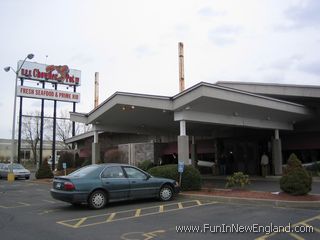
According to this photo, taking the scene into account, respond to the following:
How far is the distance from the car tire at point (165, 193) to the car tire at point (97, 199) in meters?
2.29

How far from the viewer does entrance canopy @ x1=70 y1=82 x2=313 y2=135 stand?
1917cm

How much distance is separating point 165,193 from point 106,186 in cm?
251

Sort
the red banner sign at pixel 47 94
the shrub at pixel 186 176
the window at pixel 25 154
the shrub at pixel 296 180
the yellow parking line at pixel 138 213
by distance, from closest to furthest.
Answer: the yellow parking line at pixel 138 213 < the shrub at pixel 296 180 < the shrub at pixel 186 176 < the red banner sign at pixel 47 94 < the window at pixel 25 154

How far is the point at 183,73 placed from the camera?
4750 centimetres

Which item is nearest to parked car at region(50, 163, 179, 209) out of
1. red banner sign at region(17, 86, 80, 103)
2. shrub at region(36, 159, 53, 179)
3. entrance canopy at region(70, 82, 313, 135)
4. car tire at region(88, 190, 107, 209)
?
car tire at region(88, 190, 107, 209)

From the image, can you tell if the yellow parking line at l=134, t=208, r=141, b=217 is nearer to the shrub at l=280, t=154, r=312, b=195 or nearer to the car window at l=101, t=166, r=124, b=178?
the car window at l=101, t=166, r=124, b=178

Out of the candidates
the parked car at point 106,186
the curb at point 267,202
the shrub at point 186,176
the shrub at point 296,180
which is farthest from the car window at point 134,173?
the shrub at point 296,180

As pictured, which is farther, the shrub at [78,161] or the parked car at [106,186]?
the shrub at [78,161]

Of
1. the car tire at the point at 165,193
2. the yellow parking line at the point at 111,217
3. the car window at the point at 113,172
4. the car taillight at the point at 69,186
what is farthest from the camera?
the car tire at the point at 165,193

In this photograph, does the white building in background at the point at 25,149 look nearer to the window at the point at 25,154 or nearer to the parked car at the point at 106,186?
the window at the point at 25,154

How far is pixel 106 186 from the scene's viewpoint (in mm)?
13047

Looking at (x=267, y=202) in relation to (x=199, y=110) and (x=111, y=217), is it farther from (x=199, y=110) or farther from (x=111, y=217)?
(x=199, y=110)

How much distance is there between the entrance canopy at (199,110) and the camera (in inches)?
755

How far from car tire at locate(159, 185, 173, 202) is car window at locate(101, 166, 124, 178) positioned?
170 centimetres
